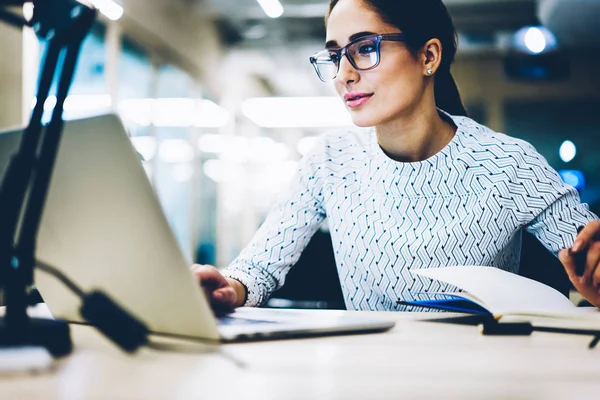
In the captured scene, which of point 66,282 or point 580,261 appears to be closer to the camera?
point 66,282

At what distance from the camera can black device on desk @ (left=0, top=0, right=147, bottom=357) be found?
60 cm

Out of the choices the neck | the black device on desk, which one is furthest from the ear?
the black device on desk

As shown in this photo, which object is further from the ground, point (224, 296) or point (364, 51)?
point (364, 51)

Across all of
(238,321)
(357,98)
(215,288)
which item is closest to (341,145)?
(357,98)

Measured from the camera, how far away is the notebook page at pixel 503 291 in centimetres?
84

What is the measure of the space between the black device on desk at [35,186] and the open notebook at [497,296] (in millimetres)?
467

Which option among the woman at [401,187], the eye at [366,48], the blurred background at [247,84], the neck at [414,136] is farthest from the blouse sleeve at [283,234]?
the blurred background at [247,84]

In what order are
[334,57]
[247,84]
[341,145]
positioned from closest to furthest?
1. [334,57]
2. [341,145]
3. [247,84]

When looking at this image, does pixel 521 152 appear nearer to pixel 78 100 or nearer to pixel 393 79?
pixel 393 79

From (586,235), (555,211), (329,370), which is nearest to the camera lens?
(329,370)

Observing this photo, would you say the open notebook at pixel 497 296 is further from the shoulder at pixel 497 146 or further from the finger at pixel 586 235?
the shoulder at pixel 497 146

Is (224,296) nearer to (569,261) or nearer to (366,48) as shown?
(569,261)

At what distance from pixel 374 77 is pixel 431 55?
211 millimetres

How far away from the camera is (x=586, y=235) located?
0.96 metres
